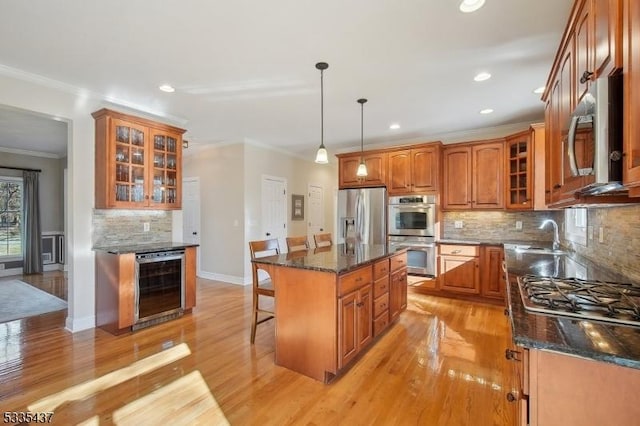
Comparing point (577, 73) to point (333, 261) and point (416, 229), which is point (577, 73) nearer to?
point (333, 261)

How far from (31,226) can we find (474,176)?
8625mm

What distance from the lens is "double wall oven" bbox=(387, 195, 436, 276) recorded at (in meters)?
4.59

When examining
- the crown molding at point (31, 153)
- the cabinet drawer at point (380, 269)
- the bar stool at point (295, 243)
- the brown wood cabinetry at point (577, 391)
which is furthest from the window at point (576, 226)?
the crown molding at point (31, 153)

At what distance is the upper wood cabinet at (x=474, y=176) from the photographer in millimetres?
4352

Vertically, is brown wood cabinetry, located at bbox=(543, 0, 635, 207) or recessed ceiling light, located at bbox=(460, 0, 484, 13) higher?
recessed ceiling light, located at bbox=(460, 0, 484, 13)

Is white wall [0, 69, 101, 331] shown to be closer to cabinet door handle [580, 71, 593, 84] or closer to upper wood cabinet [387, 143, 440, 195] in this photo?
upper wood cabinet [387, 143, 440, 195]

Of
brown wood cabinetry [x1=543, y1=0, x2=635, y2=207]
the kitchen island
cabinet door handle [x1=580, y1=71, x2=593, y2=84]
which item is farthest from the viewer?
the kitchen island

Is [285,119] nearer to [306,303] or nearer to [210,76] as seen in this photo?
[210,76]

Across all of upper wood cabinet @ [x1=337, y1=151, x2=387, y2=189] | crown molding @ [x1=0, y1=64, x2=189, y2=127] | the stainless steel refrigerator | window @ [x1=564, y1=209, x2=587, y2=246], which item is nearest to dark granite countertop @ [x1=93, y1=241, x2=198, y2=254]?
crown molding @ [x1=0, y1=64, x2=189, y2=127]

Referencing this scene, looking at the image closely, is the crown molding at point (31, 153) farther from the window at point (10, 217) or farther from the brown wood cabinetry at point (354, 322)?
the brown wood cabinetry at point (354, 322)

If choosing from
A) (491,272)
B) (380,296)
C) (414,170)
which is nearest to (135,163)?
(380,296)

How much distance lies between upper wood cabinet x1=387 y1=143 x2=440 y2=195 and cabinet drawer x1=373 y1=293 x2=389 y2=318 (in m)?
2.28

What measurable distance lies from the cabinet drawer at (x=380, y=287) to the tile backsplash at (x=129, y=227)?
3007mm

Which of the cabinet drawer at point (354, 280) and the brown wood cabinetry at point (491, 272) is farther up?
the cabinet drawer at point (354, 280)
